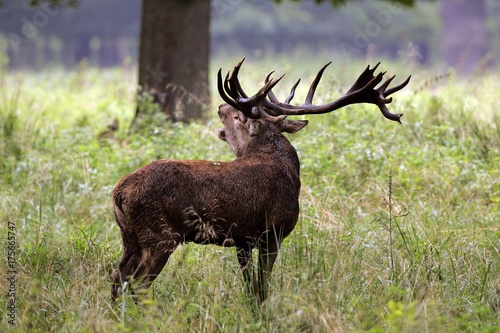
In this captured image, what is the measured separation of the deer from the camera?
4265 millimetres

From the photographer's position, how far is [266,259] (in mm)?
4629

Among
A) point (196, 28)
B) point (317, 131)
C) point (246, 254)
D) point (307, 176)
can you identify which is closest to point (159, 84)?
point (196, 28)

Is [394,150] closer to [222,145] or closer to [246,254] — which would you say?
[222,145]

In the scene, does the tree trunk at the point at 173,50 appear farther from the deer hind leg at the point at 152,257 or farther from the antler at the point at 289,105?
the deer hind leg at the point at 152,257

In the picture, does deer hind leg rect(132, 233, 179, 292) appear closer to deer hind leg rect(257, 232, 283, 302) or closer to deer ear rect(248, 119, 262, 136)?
deer hind leg rect(257, 232, 283, 302)

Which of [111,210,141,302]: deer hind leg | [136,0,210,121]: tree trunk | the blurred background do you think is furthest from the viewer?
the blurred background

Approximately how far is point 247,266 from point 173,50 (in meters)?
5.43

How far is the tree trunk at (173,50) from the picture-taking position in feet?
31.3

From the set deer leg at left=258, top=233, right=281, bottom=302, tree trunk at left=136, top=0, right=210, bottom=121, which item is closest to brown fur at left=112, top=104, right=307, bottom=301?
deer leg at left=258, top=233, right=281, bottom=302

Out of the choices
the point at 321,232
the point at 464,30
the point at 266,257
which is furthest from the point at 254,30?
the point at 266,257

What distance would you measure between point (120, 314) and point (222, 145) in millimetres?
3238

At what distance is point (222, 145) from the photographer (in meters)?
7.27

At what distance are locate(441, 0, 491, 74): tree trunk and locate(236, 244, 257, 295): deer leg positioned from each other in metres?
27.8

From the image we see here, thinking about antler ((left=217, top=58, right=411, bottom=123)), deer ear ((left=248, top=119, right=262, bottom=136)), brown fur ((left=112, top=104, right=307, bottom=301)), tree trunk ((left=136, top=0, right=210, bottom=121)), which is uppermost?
tree trunk ((left=136, top=0, right=210, bottom=121))
